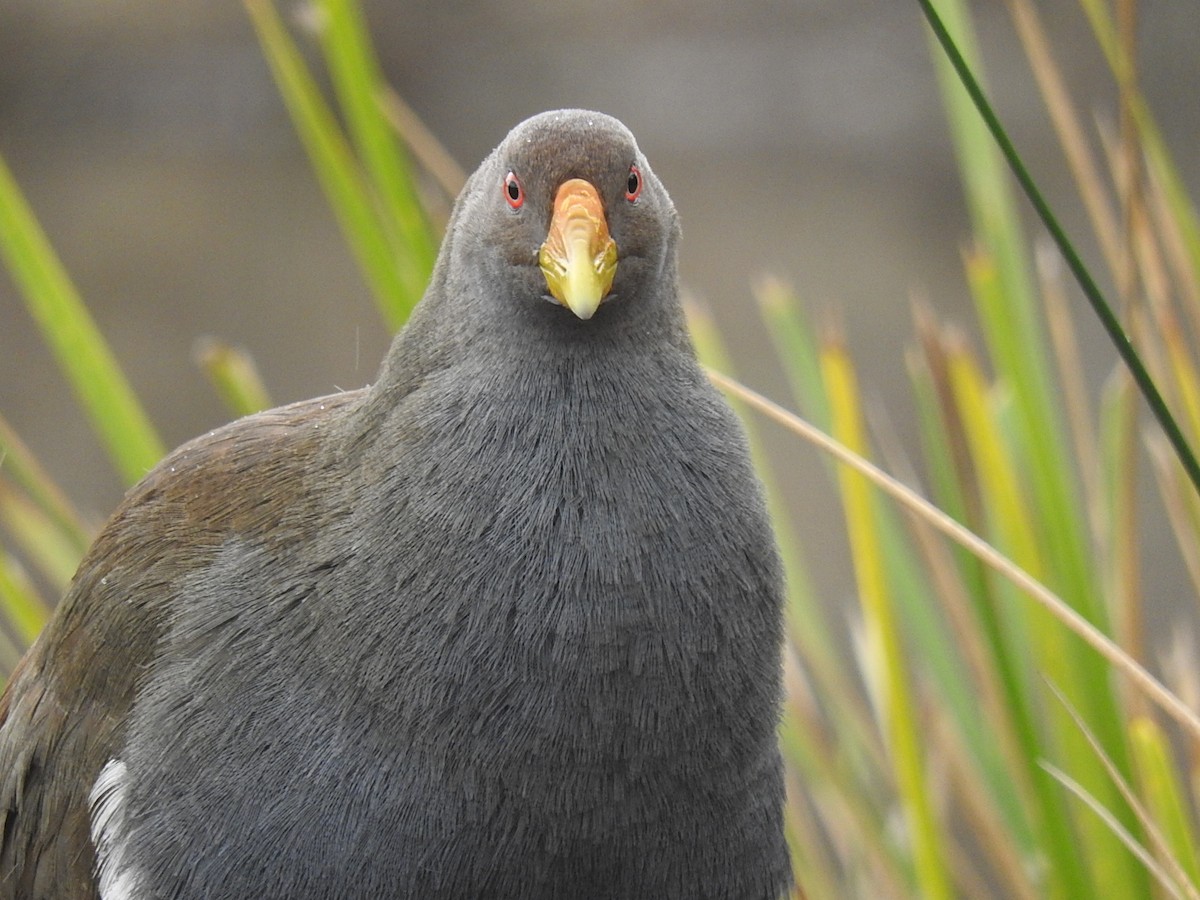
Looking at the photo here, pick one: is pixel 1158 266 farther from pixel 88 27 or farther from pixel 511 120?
pixel 88 27

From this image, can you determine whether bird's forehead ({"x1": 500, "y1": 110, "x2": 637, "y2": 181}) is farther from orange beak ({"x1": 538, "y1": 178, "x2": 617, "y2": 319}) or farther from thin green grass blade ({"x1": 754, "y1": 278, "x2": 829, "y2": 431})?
thin green grass blade ({"x1": 754, "y1": 278, "x2": 829, "y2": 431})

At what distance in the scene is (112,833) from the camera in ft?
5.70

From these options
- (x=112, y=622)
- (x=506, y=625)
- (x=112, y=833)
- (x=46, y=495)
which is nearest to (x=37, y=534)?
(x=46, y=495)

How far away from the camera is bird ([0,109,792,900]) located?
154 cm

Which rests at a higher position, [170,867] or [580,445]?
[580,445]

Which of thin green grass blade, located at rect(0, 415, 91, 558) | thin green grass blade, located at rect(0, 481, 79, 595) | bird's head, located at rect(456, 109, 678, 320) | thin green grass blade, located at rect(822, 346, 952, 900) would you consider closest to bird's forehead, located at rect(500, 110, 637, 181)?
bird's head, located at rect(456, 109, 678, 320)

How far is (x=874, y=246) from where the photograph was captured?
7.35 metres

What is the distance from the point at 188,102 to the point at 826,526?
14.1ft

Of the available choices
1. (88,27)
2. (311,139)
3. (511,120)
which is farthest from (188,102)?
(311,139)

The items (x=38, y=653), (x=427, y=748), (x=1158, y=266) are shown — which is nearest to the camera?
(x=427, y=748)

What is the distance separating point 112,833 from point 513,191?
34.5 inches

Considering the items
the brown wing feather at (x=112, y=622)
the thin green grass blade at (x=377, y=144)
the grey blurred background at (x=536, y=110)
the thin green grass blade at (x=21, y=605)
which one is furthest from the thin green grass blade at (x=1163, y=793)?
the grey blurred background at (x=536, y=110)

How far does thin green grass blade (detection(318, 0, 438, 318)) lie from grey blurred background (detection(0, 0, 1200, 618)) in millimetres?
4626

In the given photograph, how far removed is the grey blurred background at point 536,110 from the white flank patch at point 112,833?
17.1 ft
